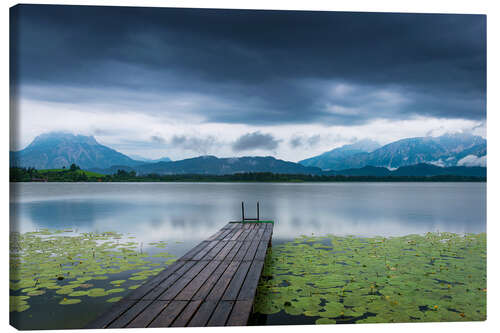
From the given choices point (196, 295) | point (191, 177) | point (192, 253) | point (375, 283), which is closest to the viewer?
point (196, 295)

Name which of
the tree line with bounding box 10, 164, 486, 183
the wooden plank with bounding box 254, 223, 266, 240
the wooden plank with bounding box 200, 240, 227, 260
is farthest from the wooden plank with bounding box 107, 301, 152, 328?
the tree line with bounding box 10, 164, 486, 183

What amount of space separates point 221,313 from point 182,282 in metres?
0.77

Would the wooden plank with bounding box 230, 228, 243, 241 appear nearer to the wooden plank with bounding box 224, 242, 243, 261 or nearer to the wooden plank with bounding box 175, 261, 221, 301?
the wooden plank with bounding box 224, 242, 243, 261

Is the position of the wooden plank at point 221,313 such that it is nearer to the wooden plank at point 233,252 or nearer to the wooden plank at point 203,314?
the wooden plank at point 203,314

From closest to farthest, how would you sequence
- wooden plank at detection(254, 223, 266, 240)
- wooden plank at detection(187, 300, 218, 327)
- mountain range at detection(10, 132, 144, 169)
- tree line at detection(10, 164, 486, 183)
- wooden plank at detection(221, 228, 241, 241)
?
1. wooden plank at detection(187, 300, 218, 327)
2. wooden plank at detection(221, 228, 241, 241)
3. wooden plank at detection(254, 223, 266, 240)
4. mountain range at detection(10, 132, 144, 169)
5. tree line at detection(10, 164, 486, 183)

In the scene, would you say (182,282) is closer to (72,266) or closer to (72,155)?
(72,266)

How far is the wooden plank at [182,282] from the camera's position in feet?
8.43

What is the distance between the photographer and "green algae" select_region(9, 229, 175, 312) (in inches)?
138

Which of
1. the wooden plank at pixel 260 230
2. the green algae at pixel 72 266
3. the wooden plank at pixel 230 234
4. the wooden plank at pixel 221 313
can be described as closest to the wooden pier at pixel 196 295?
the wooden plank at pixel 221 313

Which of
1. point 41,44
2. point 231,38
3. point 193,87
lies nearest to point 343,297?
point 231,38

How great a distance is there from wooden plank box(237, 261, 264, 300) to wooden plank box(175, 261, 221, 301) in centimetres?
42

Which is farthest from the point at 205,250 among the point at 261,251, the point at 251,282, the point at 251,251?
the point at 251,282

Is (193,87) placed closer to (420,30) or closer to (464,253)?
(420,30)

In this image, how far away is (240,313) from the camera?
2289mm
